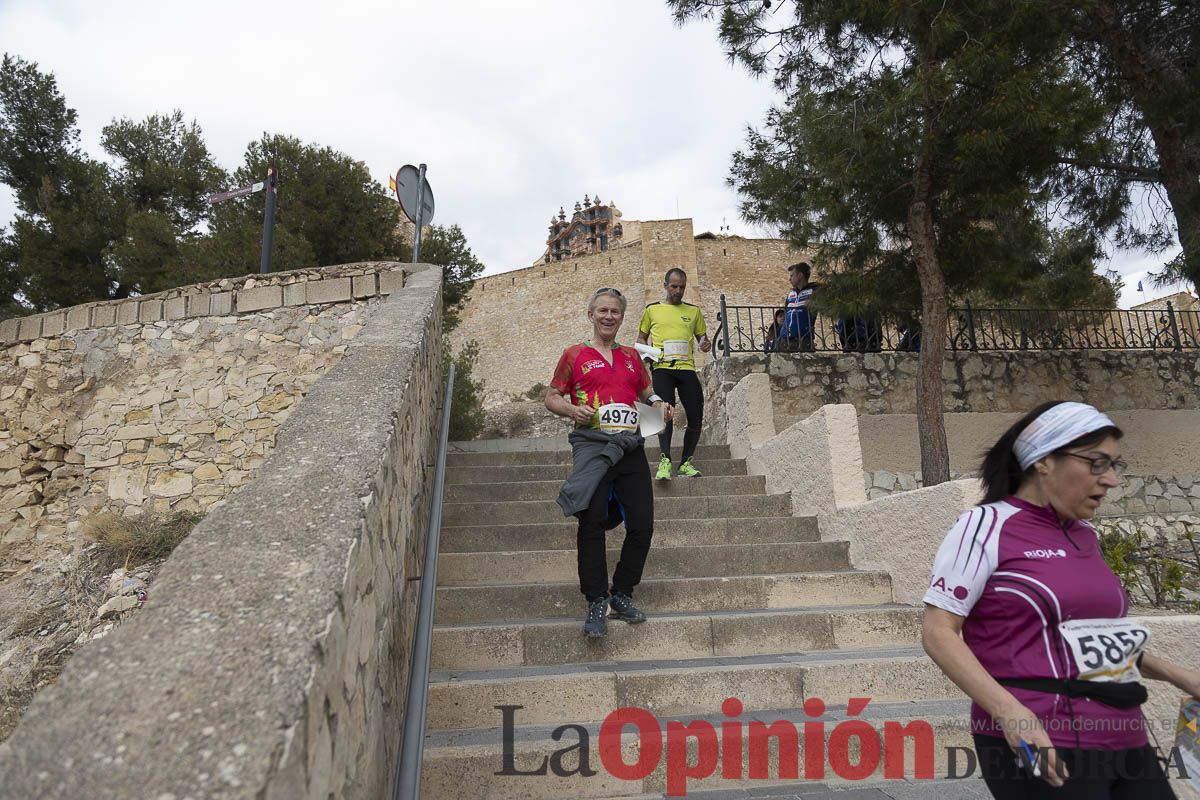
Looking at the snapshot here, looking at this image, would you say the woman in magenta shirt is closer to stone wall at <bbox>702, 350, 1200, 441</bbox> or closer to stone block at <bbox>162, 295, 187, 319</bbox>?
stone wall at <bbox>702, 350, 1200, 441</bbox>

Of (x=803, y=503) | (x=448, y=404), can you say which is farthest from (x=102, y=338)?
(x=803, y=503)

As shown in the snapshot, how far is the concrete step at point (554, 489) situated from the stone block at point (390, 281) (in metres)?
2.27

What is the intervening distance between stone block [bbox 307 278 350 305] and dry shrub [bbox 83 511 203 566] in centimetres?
214

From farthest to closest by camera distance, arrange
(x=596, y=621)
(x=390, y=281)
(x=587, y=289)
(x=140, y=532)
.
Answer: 1. (x=587, y=289)
2. (x=390, y=281)
3. (x=140, y=532)
4. (x=596, y=621)

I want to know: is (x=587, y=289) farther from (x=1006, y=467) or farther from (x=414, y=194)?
(x=1006, y=467)

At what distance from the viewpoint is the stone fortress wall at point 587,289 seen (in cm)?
2766

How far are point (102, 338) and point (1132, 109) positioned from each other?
35.7 feet

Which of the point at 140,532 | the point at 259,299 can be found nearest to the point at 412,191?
the point at 259,299

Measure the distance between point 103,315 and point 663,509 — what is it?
569 centimetres

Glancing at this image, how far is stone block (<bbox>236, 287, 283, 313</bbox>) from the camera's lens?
6.87 m

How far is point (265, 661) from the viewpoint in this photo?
1.25 m

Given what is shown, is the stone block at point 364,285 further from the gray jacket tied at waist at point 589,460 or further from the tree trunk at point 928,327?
the tree trunk at point 928,327

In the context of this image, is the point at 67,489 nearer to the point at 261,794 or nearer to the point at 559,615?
the point at 559,615

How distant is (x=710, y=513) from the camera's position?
512 centimetres
